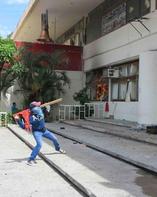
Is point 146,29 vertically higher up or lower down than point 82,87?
higher up

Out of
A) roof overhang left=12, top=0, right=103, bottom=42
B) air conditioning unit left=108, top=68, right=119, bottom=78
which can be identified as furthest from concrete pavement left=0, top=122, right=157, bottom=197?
roof overhang left=12, top=0, right=103, bottom=42

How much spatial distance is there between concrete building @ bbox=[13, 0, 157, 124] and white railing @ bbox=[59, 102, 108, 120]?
1.81 ft

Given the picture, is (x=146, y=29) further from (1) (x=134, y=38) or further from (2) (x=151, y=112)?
(2) (x=151, y=112)

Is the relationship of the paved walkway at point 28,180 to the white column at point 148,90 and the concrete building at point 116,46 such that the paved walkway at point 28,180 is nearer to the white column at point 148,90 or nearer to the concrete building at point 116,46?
the white column at point 148,90

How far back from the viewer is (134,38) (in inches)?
927

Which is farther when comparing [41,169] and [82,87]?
[82,87]

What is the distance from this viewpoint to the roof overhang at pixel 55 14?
31.4 meters

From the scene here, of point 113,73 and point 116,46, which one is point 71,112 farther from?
point 116,46

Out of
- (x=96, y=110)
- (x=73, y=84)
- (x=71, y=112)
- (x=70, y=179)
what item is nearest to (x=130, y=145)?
(x=70, y=179)

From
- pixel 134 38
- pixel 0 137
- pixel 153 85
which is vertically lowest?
pixel 0 137

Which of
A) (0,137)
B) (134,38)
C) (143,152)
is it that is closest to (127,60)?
(134,38)

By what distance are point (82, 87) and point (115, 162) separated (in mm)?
21245

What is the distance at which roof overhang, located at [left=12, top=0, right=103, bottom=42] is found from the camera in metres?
31.4

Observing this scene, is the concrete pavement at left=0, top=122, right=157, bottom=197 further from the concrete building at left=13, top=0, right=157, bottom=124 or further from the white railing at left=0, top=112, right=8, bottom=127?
the white railing at left=0, top=112, right=8, bottom=127
